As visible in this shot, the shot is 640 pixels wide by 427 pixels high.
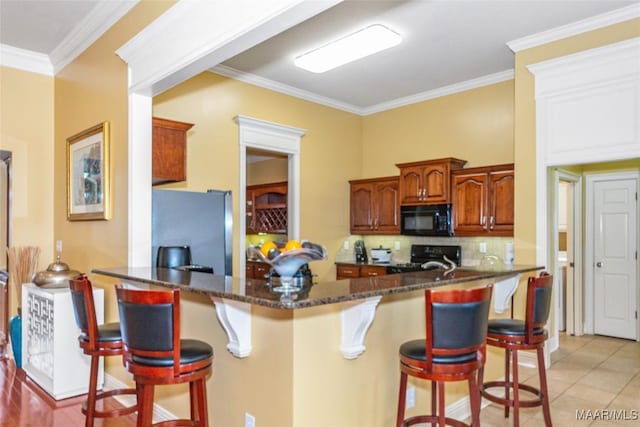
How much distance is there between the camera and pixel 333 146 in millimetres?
6074

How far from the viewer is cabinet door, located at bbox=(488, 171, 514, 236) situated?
4.59 metres

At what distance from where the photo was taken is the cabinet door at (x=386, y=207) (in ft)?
Result: 18.7

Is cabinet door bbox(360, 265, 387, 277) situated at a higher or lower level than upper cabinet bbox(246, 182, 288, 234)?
lower

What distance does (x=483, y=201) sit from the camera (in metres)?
4.82

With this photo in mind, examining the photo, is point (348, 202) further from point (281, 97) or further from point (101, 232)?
point (101, 232)

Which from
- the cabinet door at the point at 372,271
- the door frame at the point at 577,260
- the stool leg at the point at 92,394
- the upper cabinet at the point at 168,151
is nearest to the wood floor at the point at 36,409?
the stool leg at the point at 92,394

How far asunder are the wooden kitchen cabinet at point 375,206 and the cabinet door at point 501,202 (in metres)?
1.27

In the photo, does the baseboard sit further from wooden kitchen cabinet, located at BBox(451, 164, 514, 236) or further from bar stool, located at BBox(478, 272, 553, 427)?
wooden kitchen cabinet, located at BBox(451, 164, 514, 236)

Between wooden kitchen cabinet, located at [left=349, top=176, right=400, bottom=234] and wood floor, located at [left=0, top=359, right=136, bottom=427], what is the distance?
3.77 meters

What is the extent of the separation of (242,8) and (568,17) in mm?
2960

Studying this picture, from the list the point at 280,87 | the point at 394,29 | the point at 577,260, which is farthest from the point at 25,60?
the point at 577,260

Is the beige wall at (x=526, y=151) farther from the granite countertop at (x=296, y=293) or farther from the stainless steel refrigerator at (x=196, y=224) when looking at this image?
the stainless steel refrigerator at (x=196, y=224)

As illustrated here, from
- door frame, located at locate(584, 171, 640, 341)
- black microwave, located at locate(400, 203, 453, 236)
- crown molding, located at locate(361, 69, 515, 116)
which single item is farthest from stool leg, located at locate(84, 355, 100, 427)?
door frame, located at locate(584, 171, 640, 341)

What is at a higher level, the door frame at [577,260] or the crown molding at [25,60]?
the crown molding at [25,60]
